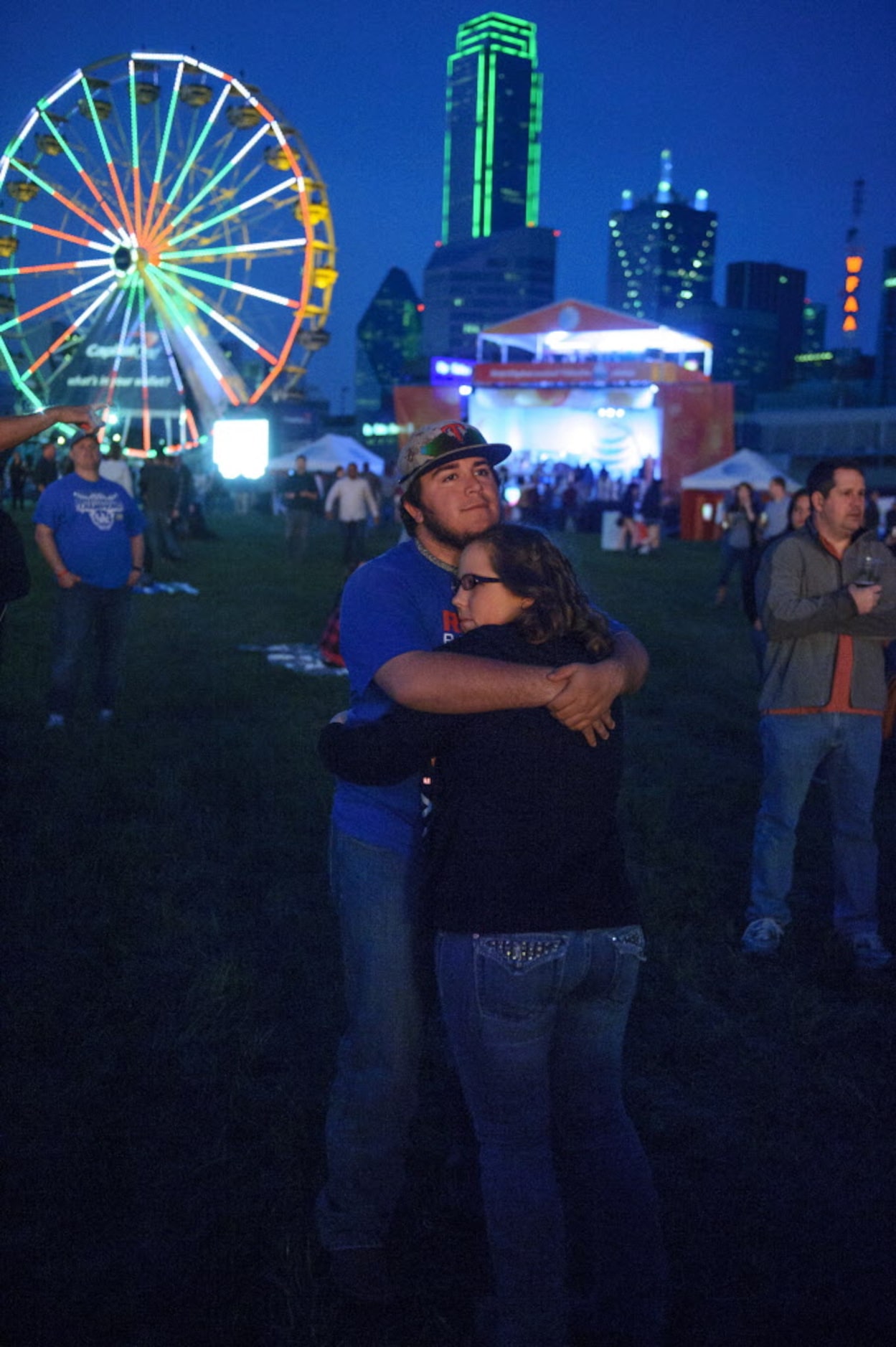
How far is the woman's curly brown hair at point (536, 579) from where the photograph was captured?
219cm

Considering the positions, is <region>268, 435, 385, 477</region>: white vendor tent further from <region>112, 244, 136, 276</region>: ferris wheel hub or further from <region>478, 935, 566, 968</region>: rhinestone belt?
<region>478, 935, 566, 968</region>: rhinestone belt

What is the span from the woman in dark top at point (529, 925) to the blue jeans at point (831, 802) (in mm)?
2324

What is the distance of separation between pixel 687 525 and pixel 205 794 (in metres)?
28.1

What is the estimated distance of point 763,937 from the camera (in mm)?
4594

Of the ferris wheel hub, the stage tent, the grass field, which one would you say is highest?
the stage tent

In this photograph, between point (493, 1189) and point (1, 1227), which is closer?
point (493, 1189)

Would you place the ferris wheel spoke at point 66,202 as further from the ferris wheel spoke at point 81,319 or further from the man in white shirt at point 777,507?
the man in white shirt at point 777,507

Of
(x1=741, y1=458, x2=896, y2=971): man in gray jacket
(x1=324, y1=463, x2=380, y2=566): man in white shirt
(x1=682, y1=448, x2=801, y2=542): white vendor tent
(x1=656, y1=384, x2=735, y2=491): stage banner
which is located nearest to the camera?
(x1=741, y1=458, x2=896, y2=971): man in gray jacket

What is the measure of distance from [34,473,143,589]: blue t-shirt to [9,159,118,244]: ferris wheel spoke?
19.8m

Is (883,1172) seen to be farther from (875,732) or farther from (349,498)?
(349,498)

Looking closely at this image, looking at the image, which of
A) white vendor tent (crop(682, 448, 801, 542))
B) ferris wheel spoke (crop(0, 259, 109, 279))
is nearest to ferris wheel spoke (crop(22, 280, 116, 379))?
ferris wheel spoke (crop(0, 259, 109, 279))

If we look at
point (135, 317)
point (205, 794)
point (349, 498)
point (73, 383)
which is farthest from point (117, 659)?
point (73, 383)

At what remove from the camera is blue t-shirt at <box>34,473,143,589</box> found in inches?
302

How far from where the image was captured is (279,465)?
40.2 metres
